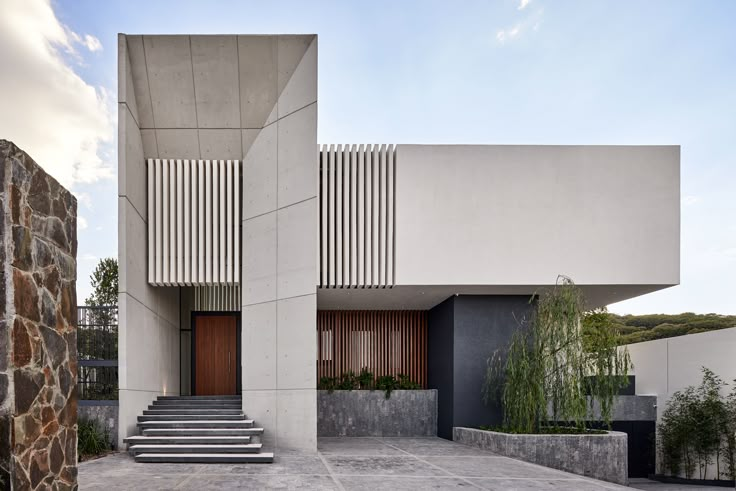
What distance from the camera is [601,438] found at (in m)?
7.96

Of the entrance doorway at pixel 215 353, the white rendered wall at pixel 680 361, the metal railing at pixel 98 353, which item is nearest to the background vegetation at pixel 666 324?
the white rendered wall at pixel 680 361

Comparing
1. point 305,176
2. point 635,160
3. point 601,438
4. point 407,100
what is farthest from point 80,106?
point 601,438

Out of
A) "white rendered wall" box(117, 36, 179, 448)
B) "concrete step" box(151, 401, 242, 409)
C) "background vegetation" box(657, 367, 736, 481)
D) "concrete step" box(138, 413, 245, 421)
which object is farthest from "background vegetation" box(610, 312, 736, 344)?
"white rendered wall" box(117, 36, 179, 448)

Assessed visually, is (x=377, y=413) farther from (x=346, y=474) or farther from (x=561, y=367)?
(x=561, y=367)

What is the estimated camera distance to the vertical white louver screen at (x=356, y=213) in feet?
30.3

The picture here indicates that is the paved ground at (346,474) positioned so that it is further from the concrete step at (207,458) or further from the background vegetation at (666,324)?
the background vegetation at (666,324)

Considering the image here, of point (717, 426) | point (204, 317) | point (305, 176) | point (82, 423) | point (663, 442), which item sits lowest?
point (663, 442)

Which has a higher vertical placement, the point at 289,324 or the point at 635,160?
the point at 635,160

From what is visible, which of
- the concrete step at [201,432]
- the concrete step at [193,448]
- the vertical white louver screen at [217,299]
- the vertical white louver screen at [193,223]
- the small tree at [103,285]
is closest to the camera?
the concrete step at [193,448]

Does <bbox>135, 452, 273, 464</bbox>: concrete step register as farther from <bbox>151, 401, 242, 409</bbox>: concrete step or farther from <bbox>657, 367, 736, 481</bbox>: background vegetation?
<bbox>657, 367, 736, 481</bbox>: background vegetation

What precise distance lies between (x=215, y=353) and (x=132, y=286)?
3655 millimetres

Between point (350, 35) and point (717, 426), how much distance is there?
11.3 meters

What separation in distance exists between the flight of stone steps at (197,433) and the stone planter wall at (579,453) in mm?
4337

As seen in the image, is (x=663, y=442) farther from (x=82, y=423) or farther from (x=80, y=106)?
(x=80, y=106)
